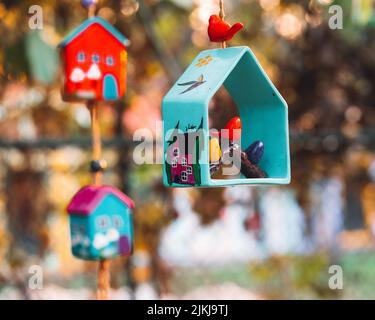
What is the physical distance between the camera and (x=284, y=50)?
13.6 feet

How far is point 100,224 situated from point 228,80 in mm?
563

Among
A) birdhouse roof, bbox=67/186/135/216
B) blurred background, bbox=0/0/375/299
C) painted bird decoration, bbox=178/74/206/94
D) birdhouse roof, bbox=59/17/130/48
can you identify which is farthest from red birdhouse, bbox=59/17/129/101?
blurred background, bbox=0/0/375/299

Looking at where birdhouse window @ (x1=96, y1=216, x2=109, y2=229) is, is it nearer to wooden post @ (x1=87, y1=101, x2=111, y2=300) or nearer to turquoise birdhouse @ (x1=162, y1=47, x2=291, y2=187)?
wooden post @ (x1=87, y1=101, x2=111, y2=300)

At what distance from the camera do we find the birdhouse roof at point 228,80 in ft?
6.08

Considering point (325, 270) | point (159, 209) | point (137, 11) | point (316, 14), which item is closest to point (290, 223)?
point (325, 270)

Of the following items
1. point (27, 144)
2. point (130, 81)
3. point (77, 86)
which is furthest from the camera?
point (130, 81)

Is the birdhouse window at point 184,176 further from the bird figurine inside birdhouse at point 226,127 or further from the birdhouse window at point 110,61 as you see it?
the birdhouse window at point 110,61

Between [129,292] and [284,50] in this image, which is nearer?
[129,292]

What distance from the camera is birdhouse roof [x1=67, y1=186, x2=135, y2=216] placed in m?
2.25

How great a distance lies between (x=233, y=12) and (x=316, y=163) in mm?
1150

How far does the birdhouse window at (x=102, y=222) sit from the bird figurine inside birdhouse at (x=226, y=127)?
375 mm

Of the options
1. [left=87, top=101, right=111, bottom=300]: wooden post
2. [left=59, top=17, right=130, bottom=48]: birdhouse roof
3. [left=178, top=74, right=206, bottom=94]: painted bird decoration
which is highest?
[left=59, top=17, right=130, bottom=48]: birdhouse roof

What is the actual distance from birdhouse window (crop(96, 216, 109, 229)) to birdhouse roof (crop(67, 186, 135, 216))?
0.04 meters

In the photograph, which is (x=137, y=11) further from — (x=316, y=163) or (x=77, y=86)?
(x=77, y=86)
